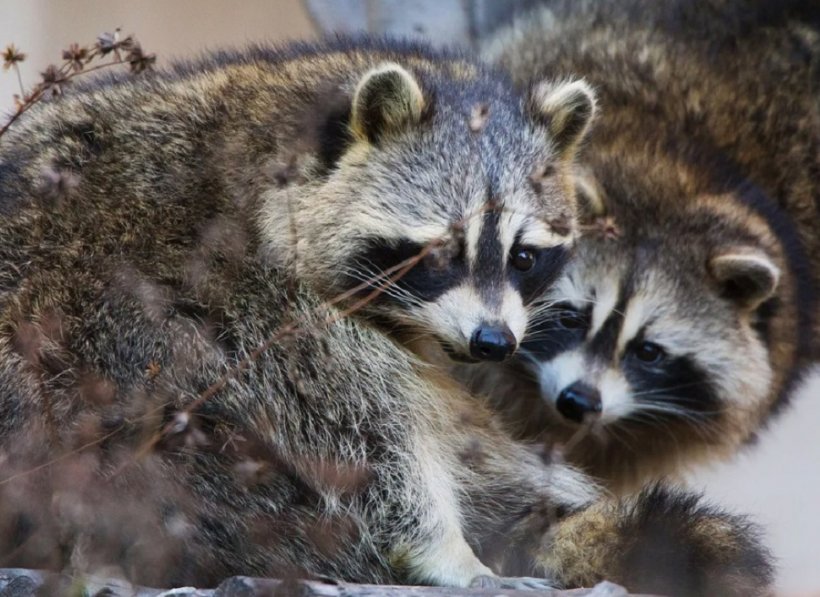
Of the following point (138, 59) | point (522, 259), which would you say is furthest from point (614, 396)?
point (138, 59)

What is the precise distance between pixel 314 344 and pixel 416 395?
30 cm

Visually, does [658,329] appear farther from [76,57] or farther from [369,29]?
[369,29]

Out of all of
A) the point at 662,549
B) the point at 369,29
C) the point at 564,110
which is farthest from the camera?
the point at 369,29

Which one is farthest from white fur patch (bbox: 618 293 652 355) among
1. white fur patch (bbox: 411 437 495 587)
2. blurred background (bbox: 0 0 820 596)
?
white fur patch (bbox: 411 437 495 587)

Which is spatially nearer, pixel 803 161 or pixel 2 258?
pixel 2 258

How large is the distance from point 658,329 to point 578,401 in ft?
1.37

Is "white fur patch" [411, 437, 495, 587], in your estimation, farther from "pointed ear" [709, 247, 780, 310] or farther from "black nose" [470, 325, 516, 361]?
"pointed ear" [709, 247, 780, 310]

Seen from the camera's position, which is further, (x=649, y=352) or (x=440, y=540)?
(x=649, y=352)

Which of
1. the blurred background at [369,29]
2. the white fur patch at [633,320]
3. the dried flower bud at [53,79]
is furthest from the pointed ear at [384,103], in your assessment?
the blurred background at [369,29]

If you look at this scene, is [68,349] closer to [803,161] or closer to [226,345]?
[226,345]

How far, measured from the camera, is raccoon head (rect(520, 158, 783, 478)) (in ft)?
14.4

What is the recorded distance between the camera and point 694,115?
5.23m

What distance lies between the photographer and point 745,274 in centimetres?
456

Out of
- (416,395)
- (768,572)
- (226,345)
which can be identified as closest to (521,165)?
(416,395)
